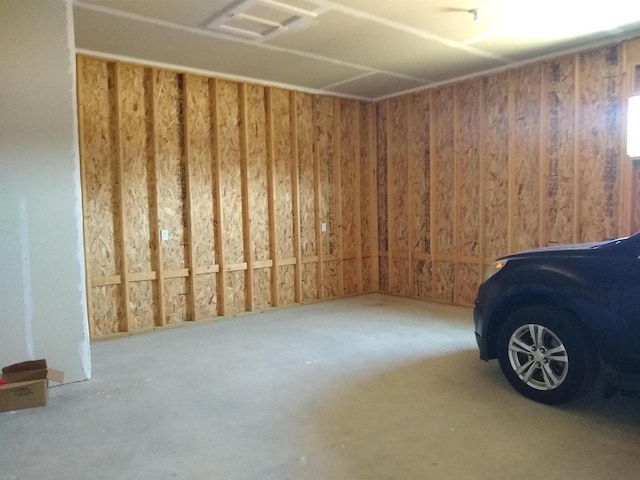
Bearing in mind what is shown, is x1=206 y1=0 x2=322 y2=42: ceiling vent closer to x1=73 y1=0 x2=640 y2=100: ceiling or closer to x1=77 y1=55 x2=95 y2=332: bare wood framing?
x1=73 y1=0 x2=640 y2=100: ceiling

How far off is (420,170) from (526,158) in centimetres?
166

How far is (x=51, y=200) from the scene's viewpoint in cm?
403

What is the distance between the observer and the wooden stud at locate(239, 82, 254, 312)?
21.9 ft

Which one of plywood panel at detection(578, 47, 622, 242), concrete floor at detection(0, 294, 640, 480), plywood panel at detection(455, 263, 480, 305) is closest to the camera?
concrete floor at detection(0, 294, 640, 480)

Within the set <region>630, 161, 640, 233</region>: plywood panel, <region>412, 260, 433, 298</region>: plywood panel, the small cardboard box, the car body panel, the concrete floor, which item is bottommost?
the concrete floor

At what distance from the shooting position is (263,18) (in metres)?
4.57

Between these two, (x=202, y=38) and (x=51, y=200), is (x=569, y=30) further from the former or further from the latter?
(x=51, y=200)

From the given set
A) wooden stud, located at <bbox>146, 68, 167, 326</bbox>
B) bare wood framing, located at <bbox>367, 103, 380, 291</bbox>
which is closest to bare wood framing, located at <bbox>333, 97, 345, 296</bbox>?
bare wood framing, located at <bbox>367, 103, 380, 291</bbox>

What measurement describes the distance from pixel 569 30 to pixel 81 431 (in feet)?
18.6

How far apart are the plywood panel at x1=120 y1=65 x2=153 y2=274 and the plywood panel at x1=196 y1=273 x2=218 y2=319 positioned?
690 mm

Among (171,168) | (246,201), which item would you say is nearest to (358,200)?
(246,201)

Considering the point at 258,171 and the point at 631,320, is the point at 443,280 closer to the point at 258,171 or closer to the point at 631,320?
the point at 258,171

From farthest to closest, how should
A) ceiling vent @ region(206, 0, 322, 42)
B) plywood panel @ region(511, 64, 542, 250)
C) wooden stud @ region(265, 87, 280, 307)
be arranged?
wooden stud @ region(265, 87, 280, 307), plywood panel @ region(511, 64, 542, 250), ceiling vent @ region(206, 0, 322, 42)

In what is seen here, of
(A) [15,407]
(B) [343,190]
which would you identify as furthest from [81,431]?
(B) [343,190]
